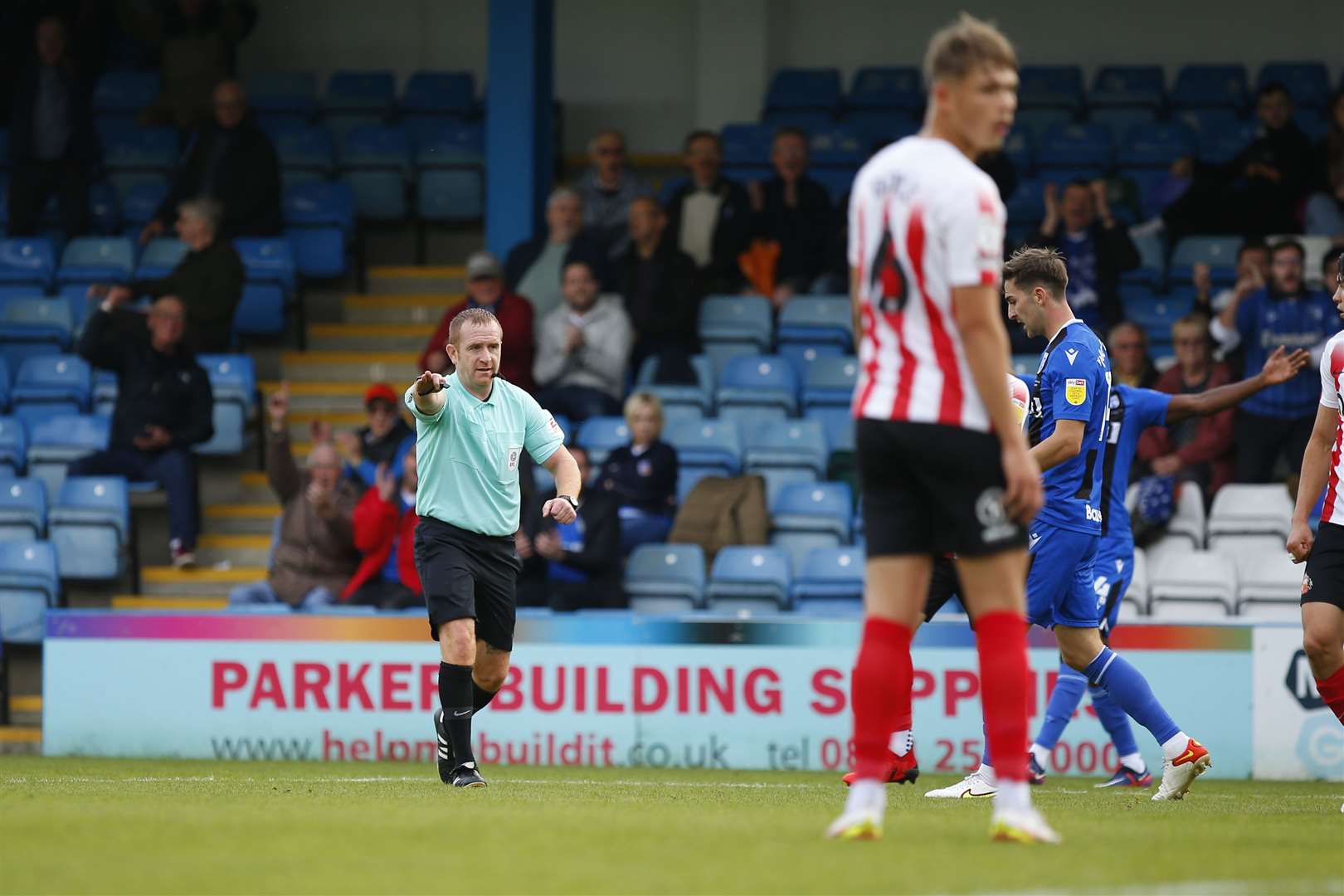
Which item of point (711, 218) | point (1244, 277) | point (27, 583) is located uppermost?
point (711, 218)

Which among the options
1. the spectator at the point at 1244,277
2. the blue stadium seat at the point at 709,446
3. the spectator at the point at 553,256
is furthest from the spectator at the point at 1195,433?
the spectator at the point at 553,256

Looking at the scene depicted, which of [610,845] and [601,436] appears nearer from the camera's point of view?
[610,845]

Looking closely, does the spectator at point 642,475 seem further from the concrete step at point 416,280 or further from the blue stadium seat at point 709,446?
the concrete step at point 416,280

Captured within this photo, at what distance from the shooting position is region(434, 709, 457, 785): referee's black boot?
25.1 ft

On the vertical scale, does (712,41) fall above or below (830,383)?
above

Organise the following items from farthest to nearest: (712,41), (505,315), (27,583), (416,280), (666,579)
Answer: (712,41)
(416,280)
(505,315)
(27,583)
(666,579)

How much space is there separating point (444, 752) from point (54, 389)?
8.08 meters

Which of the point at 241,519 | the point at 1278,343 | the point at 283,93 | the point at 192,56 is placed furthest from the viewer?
the point at 283,93

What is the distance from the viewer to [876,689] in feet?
16.4

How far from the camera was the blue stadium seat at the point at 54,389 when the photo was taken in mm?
14531

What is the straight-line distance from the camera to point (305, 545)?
41.2 ft

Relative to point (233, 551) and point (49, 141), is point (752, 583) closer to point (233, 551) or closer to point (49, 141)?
point (233, 551)

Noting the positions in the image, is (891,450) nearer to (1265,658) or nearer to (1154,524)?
(1265,658)

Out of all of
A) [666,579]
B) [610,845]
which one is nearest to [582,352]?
[666,579]
